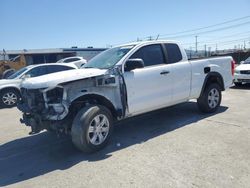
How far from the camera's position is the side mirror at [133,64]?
18.1ft

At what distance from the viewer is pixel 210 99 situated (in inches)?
294

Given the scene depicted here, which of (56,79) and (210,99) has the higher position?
(56,79)

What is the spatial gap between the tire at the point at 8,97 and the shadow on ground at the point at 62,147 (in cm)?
511

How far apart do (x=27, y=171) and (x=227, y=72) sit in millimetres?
5711

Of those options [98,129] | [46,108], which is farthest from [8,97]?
[98,129]

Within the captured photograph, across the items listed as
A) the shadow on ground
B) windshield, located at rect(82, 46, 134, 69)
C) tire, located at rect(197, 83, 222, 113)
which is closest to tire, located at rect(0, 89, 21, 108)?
the shadow on ground

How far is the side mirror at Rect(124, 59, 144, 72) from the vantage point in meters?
5.50

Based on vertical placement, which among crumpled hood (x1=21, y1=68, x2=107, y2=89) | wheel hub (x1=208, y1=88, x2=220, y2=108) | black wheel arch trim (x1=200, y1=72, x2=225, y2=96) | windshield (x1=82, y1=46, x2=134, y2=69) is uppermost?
windshield (x1=82, y1=46, x2=134, y2=69)

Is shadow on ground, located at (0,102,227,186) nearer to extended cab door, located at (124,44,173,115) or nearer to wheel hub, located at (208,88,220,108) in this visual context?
wheel hub, located at (208,88,220,108)

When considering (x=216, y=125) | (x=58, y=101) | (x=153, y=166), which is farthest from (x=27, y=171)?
(x=216, y=125)

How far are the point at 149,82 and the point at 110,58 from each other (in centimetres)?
95

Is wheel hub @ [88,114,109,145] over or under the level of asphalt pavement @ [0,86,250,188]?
over

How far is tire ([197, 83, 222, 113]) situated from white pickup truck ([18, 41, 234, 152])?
261 millimetres

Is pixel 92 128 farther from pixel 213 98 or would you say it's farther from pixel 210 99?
pixel 213 98
